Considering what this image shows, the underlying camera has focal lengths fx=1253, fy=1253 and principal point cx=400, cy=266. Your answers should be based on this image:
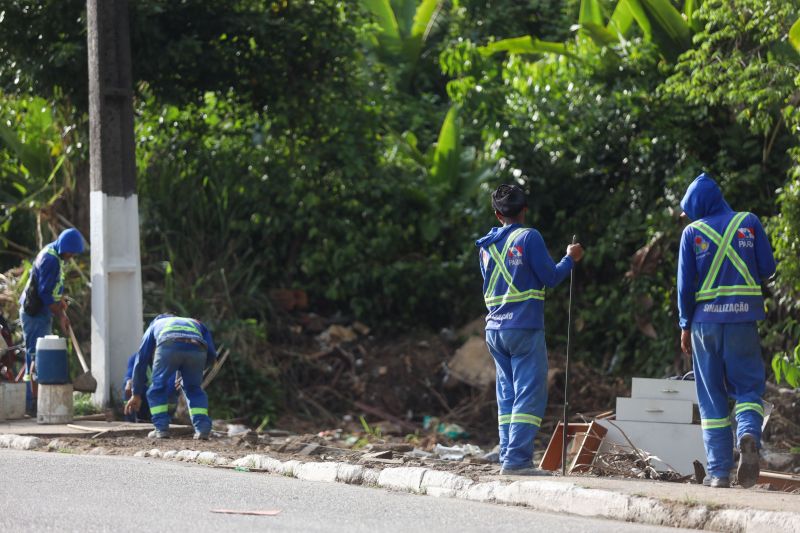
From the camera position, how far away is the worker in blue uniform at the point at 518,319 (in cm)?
829

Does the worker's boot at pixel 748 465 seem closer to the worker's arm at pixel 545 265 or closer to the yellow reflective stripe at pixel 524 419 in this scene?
the yellow reflective stripe at pixel 524 419

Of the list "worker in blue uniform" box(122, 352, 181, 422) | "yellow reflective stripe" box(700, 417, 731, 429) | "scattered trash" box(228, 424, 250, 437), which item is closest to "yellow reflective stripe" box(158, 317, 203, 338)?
"worker in blue uniform" box(122, 352, 181, 422)

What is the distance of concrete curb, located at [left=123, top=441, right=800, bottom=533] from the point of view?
636cm

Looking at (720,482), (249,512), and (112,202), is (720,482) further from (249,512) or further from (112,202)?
(112,202)

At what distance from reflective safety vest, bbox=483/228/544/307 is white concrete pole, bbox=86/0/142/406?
5552 millimetres

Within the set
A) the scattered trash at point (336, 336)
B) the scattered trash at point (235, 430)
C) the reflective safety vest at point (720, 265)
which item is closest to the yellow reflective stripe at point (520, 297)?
the reflective safety vest at point (720, 265)

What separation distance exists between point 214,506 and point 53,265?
6.67m

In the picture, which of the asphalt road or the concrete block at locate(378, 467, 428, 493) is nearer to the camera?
the asphalt road

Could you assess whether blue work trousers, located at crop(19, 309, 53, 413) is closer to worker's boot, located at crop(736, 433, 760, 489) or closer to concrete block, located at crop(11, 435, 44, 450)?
concrete block, located at crop(11, 435, 44, 450)

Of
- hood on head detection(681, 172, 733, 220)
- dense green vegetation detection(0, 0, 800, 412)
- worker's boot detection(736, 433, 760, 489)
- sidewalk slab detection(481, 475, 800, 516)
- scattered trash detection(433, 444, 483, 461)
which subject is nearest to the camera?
sidewalk slab detection(481, 475, 800, 516)

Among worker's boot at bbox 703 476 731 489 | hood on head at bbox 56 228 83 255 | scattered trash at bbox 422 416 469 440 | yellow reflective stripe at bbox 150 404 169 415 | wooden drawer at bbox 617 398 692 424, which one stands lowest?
scattered trash at bbox 422 416 469 440

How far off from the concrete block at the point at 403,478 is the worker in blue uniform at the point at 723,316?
183 centimetres

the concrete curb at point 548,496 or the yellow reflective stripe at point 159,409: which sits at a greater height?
the yellow reflective stripe at point 159,409

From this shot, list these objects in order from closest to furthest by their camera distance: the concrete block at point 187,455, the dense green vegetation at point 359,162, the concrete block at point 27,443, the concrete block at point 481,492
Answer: the concrete block at point 481,492 → the concrete block at point 187,455 → the concrete block at point 27,443 → the dense green vegetation at point 359,162
